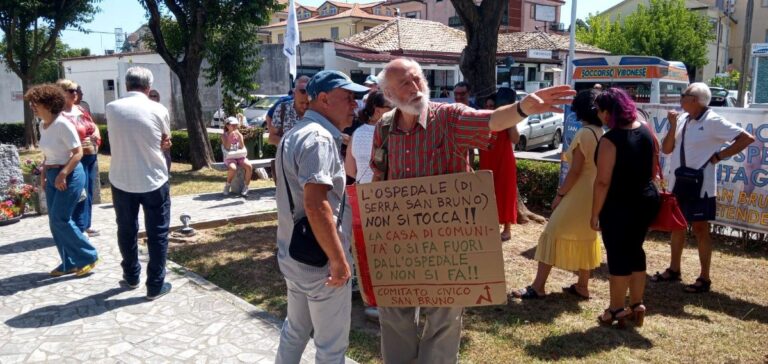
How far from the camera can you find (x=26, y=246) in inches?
262

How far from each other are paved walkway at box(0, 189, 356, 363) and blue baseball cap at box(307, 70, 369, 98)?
1.82m

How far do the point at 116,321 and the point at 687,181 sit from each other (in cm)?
488

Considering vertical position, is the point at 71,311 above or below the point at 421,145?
below

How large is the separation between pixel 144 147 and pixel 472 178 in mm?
3023

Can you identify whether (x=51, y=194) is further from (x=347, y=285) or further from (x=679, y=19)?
(x=679, y=19)

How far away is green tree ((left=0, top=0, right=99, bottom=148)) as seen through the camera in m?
17.9

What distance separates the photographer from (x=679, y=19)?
144ft

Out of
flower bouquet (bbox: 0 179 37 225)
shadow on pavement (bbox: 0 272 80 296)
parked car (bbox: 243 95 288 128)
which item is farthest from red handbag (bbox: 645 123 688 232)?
parked car (bbox: 243 95 288 128)

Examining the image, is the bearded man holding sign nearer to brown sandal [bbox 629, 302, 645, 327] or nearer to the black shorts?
brown sandal [bbox 629, 302, 645, 327]

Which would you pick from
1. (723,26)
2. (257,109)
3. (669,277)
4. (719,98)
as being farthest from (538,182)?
(723,26)

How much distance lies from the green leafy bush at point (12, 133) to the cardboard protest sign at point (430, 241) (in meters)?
22.4

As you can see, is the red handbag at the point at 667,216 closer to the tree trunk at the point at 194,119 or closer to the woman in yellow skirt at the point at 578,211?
the woman in yellow skirt at the point at 578,211

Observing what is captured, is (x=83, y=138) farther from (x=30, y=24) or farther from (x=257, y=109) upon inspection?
(x=257, y=109)

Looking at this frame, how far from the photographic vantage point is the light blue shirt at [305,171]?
271 cm
